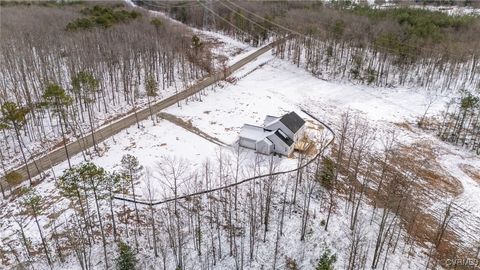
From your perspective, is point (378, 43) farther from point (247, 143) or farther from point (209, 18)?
point (209, 18)

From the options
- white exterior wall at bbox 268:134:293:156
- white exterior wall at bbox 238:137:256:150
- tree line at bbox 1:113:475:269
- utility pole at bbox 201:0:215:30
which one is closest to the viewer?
tree line at bbox 1:113:475:269

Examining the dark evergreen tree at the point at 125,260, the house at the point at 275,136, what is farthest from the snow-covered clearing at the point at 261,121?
the dark evergreen tree at the point at 125,260

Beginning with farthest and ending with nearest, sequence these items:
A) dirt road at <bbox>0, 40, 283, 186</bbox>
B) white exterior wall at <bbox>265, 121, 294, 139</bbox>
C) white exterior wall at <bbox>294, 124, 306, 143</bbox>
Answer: white exterior wall at <bbox>294, 124, 306, 143</bbox> → white exterior wall at <bbox>265, 121, 294, 139</bbox> → dirt road at <bbox>0, 40, 283, 186</bbox>

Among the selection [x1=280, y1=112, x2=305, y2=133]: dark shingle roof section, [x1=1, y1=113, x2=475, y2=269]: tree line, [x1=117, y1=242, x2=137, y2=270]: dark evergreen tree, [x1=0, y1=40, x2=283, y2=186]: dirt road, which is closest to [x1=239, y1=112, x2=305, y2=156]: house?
[x1=280, y1=112, x2=305, y2=133]: dark shingle roof section

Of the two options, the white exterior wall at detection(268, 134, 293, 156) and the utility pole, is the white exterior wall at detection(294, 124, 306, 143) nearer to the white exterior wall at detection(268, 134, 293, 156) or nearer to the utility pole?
the white exterior wall at detection(268, 134, 293, 156)

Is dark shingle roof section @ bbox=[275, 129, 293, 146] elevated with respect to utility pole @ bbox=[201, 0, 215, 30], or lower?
lower

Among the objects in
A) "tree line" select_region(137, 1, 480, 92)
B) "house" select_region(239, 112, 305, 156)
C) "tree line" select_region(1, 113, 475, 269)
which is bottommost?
"tree line" select_region(1, 113, 475, 269)

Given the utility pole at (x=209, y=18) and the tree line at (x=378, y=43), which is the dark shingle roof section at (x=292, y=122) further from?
the utility pole at (x=209, y=18)
